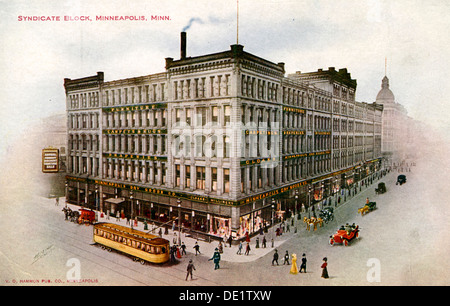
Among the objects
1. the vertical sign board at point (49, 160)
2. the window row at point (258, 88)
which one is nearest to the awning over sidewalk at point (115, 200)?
the vertical sign board at point (49, 160)

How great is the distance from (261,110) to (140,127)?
40.5ft

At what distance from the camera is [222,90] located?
24.8 meters

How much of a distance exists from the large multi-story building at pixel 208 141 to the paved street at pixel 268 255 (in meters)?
4.85

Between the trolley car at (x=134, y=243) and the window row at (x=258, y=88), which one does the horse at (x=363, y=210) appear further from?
the trolley car at (x=134, y=243)

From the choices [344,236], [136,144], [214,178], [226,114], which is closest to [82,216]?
[136,144]

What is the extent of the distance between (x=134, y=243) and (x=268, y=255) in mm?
9522

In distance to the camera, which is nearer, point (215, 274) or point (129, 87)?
point (215, 274)

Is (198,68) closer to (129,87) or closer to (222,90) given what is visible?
(222,90)

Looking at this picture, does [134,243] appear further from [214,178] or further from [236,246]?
[214,178]

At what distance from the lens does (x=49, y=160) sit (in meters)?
24.9

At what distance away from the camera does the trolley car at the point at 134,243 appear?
20.2 meters

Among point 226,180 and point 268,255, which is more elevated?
point 226,180
